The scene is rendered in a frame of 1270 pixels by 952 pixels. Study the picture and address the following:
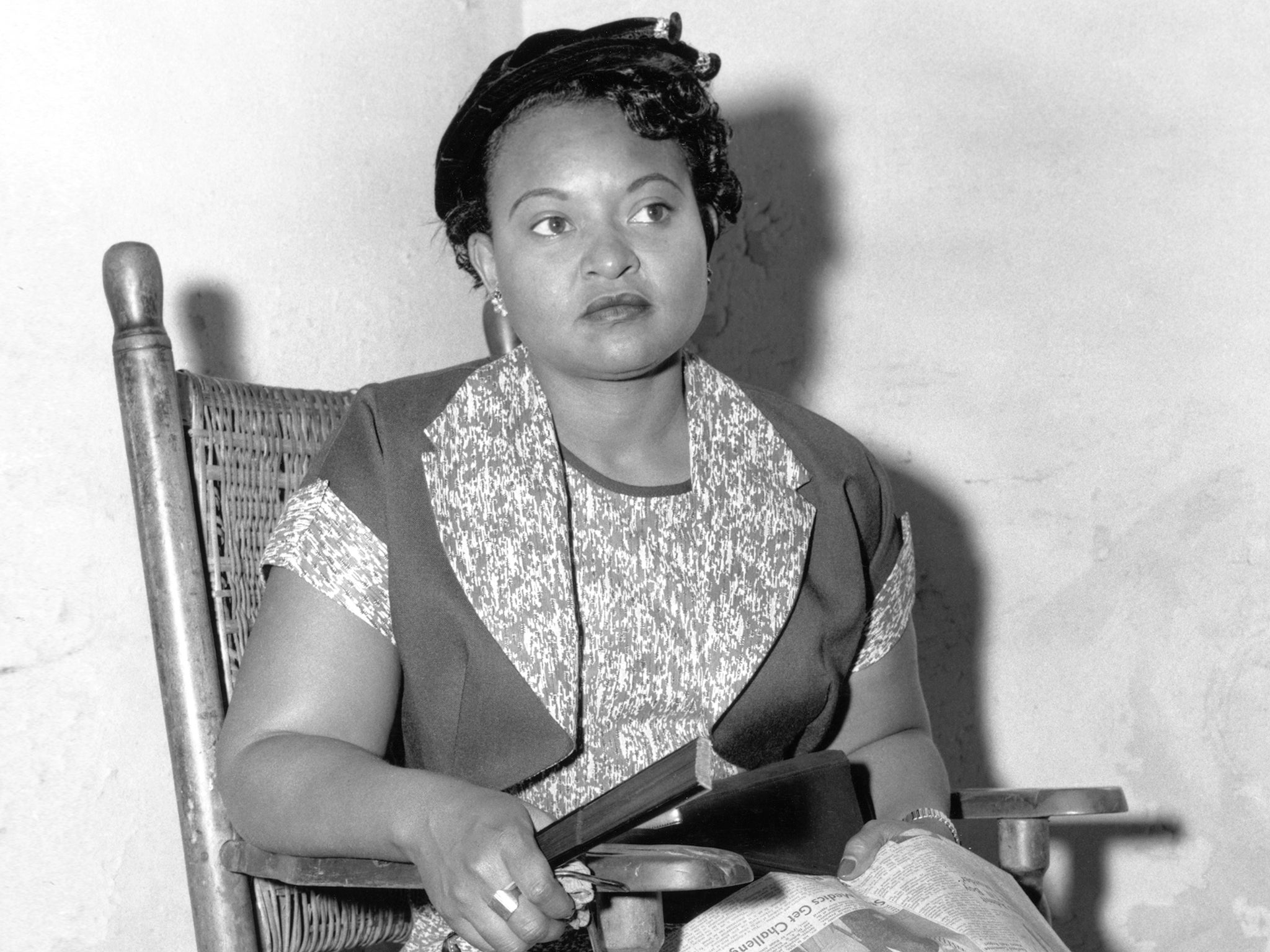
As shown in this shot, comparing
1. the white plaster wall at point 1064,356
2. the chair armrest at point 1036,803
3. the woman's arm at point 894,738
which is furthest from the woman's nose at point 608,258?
the white plaster wall at point 1064,356

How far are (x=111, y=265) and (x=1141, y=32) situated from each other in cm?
126

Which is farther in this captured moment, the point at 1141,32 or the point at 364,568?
the point at 1141,32

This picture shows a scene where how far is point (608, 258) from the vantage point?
111 cm

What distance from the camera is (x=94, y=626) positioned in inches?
48.4

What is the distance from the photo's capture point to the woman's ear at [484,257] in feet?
4.03

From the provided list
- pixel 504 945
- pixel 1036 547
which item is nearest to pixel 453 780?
pixel 504 945

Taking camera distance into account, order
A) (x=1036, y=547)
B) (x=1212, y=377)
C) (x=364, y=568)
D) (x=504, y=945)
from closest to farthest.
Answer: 1. (x=504, y=945)
2. (x=364, y=568)
3. (x=1212, y=377)
4. (x=1036, y=547)

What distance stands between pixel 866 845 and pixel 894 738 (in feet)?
0.87

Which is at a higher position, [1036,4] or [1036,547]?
[1036,4]

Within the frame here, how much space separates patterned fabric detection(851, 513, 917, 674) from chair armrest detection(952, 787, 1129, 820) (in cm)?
14

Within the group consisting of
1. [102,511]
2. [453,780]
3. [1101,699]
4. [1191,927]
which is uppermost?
[102,511]

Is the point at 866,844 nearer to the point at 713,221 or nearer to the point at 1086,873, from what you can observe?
the point at 713,221

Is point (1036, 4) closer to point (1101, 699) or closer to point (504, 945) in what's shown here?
point (1101, 699)

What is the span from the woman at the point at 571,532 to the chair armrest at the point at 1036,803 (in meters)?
0.03
